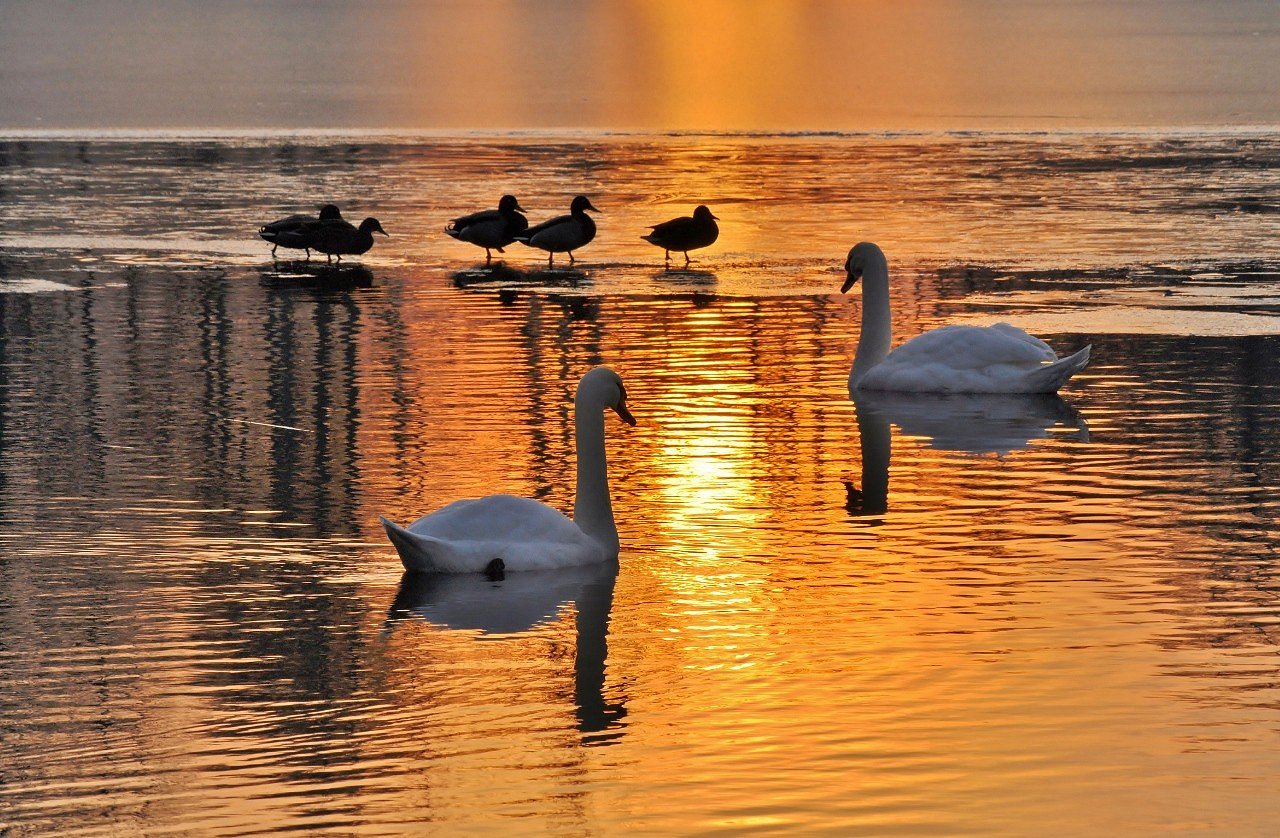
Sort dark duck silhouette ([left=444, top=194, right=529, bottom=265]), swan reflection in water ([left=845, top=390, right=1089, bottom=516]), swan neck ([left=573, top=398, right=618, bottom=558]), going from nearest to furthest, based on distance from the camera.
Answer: swan neck ([left=573, top=398, right=618, bottom=558]) → swan reflection in water ([left=845, top=390, right=1089, bottom=516]) → dark duck silhouette ([left=444, top=194, right=529, bottom=265])

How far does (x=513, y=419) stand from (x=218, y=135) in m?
34.4

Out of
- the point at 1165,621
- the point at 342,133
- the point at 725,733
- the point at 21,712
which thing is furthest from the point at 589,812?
the point at 342,133

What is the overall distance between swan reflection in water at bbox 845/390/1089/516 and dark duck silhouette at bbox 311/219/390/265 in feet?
35.5

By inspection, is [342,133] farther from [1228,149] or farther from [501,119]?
[1228,149]

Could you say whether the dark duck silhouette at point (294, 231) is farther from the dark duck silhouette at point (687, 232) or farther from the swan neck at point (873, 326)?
the swan neck at point (873, 326)

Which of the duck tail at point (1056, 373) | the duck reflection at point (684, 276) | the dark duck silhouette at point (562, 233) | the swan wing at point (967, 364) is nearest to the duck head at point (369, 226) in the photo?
the dark duck silhouette at point (562, 233)

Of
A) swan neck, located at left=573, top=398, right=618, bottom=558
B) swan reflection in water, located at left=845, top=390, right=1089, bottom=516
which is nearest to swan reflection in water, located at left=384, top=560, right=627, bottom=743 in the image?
swan neck, located at left=573, top=398, right=618, bottom=558

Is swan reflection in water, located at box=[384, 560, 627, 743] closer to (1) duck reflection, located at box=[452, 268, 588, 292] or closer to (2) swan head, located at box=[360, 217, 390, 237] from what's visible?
(1) duck reflection, located at box=[452, 268, 588, 292]

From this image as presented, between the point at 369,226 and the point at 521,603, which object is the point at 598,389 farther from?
the point at 369,226

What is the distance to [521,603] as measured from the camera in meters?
11.0

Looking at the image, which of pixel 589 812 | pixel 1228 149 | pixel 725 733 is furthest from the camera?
pixel 1228 149

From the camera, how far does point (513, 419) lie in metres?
16.2

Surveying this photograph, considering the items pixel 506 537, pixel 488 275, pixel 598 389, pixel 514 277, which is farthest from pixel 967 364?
pixel 488 275

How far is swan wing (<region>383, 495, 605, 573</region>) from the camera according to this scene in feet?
37.4
